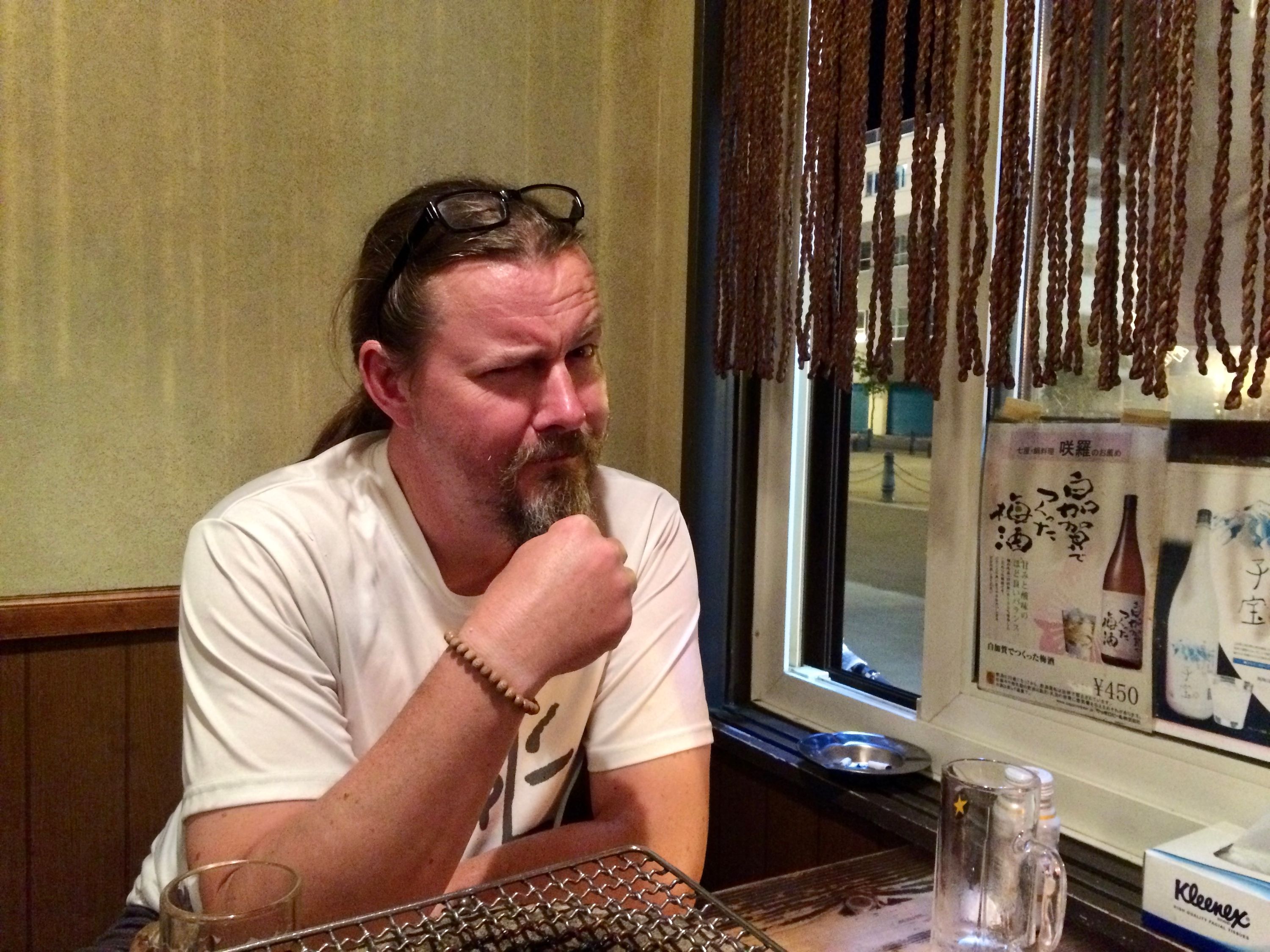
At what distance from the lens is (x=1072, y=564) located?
1288 mm

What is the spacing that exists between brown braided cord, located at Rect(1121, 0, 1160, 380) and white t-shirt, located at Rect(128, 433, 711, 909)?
63cm

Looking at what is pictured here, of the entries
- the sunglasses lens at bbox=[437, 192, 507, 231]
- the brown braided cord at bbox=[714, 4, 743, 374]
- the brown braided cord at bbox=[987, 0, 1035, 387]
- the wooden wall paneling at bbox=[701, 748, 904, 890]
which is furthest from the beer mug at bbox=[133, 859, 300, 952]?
the brown braided cord at bbox=[714, 4, 743, 374]

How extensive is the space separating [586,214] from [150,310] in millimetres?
877

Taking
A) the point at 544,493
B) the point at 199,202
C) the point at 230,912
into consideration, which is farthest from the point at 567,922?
the point at 199,202

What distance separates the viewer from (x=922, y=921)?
0.96 m

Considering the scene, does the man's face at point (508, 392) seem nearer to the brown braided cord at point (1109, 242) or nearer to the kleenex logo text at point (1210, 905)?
the brown braided cord at point (1109, 242)

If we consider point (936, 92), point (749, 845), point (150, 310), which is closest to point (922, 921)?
point (749, 845)

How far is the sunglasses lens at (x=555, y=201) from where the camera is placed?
1.23 m

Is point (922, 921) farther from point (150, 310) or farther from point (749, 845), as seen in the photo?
point (150, 310)

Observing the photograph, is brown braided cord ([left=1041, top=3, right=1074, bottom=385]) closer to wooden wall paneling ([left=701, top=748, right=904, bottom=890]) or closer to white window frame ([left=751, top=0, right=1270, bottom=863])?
white window frame ([left=751, top=0, right=1270, bottom=863])

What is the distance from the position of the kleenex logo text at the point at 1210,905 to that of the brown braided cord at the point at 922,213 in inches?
28.2

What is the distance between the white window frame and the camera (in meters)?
1.17

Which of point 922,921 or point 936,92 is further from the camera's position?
point 936,92

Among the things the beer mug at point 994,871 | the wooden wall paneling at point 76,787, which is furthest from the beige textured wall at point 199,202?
the beer mug at point 994,871
